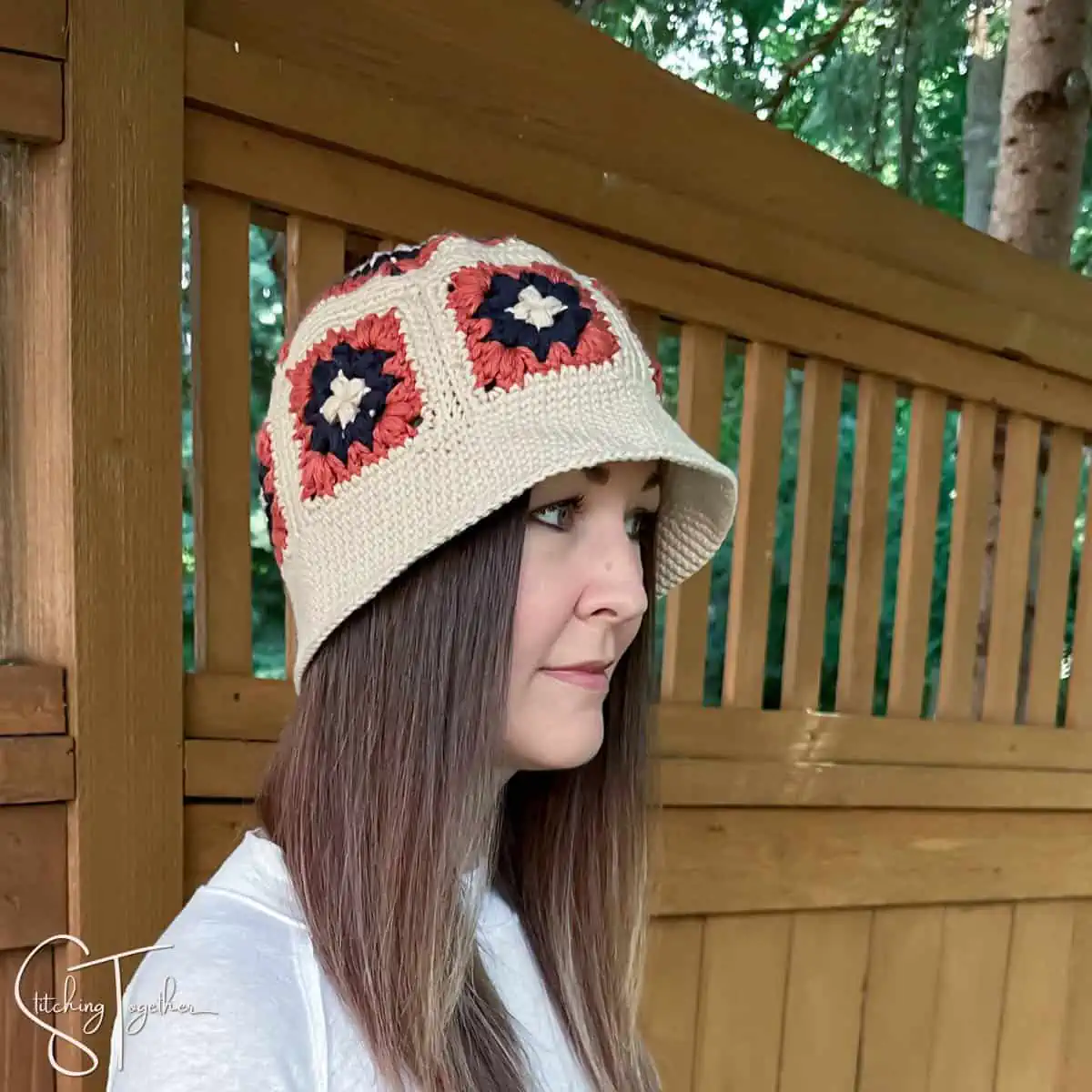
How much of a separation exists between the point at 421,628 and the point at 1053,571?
1294mm

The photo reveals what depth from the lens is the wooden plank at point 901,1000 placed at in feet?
4.81

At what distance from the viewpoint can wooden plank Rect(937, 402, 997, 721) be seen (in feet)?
4.86

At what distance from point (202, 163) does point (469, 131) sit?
11.3 inches

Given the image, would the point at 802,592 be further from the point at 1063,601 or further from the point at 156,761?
the point at 156,761

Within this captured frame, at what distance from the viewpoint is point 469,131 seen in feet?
3.43

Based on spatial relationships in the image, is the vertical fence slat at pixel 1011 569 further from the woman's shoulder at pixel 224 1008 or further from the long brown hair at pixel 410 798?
the woman's shoulder at pixel 224 1008

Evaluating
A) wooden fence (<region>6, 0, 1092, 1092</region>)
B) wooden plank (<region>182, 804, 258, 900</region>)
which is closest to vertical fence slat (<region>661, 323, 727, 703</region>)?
wooden fence (<region>6, 0, 1092, 1092</region>)

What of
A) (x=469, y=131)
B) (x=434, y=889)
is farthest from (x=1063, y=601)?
(x=434, y=889)

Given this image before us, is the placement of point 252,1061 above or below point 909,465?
below

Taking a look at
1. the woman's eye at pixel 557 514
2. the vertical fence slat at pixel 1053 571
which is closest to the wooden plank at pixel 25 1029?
the woman's eye at pixel 557 514

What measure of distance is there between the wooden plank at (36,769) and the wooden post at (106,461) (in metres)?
0.01

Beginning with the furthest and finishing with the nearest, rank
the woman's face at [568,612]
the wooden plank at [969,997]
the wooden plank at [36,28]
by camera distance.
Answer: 1. the wooden plank at [969,997]
2. the wooden plank at [36,28]
3. the woman's face at [568,612]

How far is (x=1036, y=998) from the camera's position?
1610 millimetres

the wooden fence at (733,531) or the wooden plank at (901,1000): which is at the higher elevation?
the wooden fence at (733,531)
